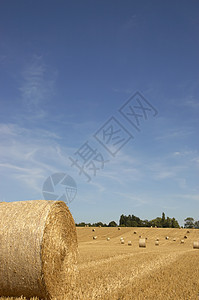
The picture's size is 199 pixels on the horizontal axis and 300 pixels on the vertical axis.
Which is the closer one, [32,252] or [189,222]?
[32,252]

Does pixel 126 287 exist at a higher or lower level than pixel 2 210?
lower

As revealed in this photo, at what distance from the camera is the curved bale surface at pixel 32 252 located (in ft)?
21.5

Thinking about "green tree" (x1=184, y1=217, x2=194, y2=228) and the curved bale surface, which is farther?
"green tree" (x1=184, y1=217, x2=194, y2=228)

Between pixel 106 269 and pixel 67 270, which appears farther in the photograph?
pixel 106 269

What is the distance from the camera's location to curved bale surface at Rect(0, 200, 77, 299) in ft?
21.5

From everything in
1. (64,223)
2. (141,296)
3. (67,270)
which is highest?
(64,223)

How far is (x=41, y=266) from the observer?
649 cm

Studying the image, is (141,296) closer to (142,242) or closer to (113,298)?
(113,298)

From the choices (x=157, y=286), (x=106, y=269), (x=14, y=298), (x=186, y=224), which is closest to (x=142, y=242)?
(x=106, y=269)

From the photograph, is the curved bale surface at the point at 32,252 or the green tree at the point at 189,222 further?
the green tree at the point at 189,222

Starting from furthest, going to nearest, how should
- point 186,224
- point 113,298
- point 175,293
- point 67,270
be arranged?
point 186,224 < point 67,270 < point 175,293 < point 113,298

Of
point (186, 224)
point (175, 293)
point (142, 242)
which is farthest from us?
point (186, 224)

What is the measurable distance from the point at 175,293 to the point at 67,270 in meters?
2.75

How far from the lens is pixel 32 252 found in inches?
258
